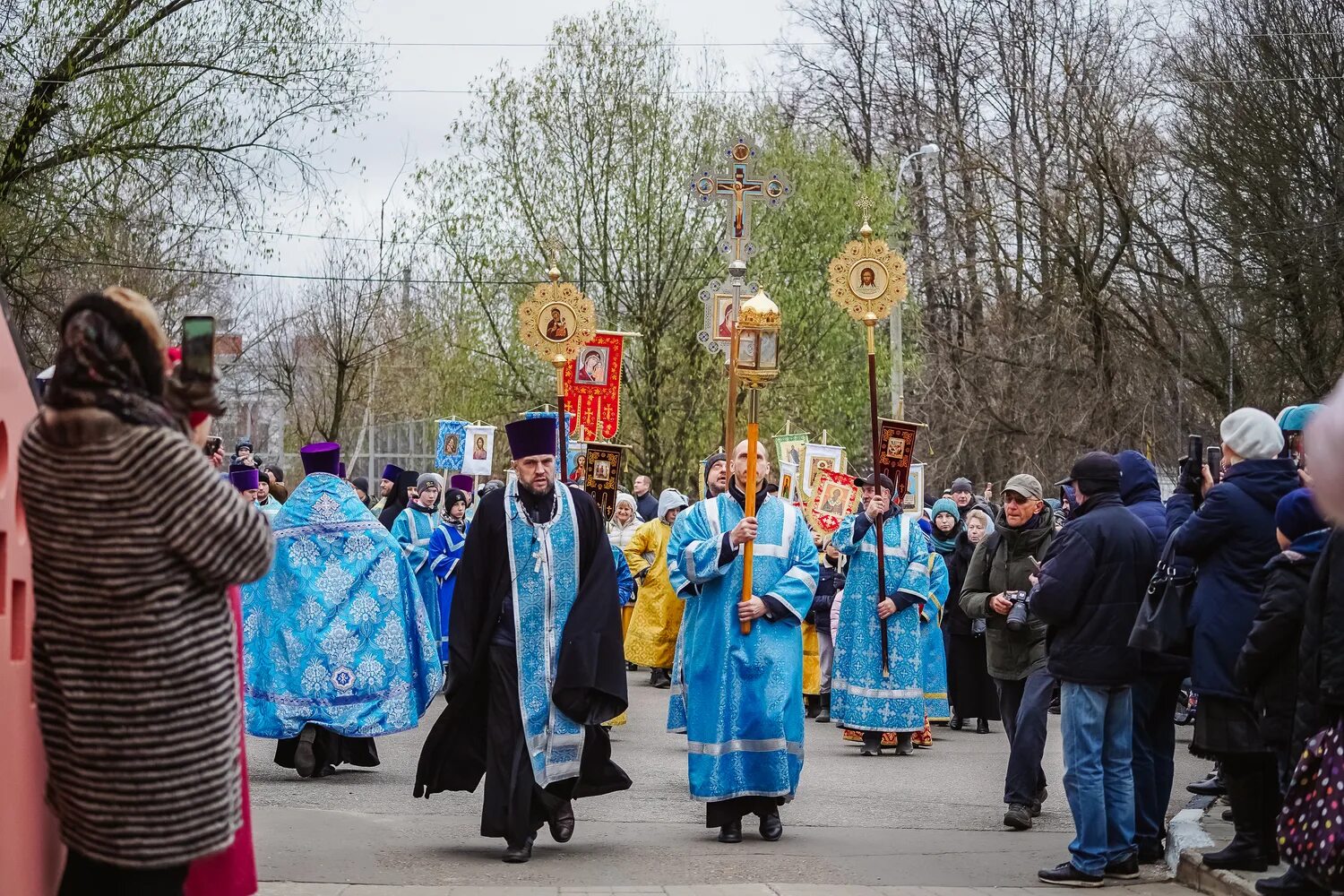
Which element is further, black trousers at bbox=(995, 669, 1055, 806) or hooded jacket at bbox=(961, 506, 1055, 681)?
hooded jacket at bbox=(961, 506, 1055, 681)

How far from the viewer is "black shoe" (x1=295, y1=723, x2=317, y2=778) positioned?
1180 cm

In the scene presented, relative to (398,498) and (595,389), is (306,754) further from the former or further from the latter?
(595,389)

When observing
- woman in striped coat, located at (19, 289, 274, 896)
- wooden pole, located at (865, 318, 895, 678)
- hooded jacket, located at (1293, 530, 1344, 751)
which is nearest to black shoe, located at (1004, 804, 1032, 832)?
hooded jacket, located at (1293, 530, 1344, 751)

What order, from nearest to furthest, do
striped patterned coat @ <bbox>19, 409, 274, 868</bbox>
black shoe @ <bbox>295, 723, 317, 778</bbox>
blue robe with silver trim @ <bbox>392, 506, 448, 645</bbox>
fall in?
striped patterned coat @ <bbox>19, 409, 274, 868</bbox>
black shoe @ <bbox>295, 723, 317, 778</bbox>
blue robe with silver trim @ <bbox>392, 506, 448, 645</bbox>

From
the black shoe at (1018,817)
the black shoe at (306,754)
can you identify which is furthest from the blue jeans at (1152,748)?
the black shoe at (306,754)

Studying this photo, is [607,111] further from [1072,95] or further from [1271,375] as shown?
[1271,375]

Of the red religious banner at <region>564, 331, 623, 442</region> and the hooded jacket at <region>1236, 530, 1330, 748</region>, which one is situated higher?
the red religious banner at <region>564, 331, 623, 442</region>

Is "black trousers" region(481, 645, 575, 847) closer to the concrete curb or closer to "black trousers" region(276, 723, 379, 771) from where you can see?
the concrete curb

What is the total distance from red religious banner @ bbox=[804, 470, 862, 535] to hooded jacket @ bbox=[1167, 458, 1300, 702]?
9.23 metres

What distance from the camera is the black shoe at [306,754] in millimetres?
11805

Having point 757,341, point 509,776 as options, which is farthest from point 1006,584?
point 509,776

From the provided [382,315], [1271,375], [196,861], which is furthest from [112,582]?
[382,315]

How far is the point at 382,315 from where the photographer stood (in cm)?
4131

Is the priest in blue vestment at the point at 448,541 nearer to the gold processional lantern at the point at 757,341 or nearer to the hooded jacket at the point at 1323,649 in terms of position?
the gold processional lantern at the point at 757,341
